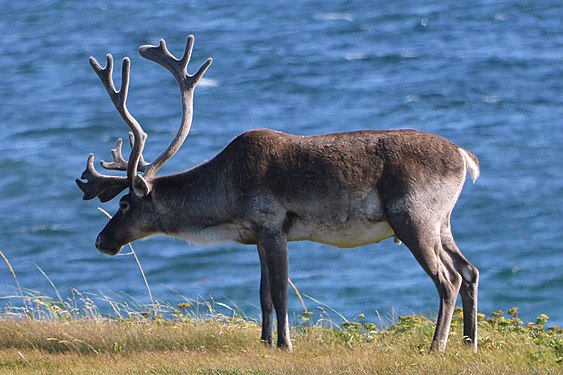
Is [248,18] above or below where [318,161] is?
below

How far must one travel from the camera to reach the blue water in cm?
2408

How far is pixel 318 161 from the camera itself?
35.3ft

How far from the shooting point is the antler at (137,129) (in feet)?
37.8

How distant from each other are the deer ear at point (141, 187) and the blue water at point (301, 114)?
9233mm

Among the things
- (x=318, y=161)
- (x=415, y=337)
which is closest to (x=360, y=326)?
(x=415, y=337)

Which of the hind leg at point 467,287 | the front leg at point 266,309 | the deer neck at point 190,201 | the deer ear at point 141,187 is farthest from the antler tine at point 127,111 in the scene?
the hind leg at point 467,287

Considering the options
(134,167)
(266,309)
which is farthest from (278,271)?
(134,167)

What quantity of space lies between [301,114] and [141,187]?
2080cm

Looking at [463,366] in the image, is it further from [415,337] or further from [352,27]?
[352,27]

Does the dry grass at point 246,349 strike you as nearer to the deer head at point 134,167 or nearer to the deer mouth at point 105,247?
the deer mouth at point 105,247

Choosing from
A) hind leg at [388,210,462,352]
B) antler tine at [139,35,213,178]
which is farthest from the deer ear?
hind leg at [388,210,462,352]

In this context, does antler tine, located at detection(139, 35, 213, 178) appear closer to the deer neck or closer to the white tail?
the deer neck

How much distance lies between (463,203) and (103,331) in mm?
15831

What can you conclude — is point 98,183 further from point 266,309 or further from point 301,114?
point 301,114
